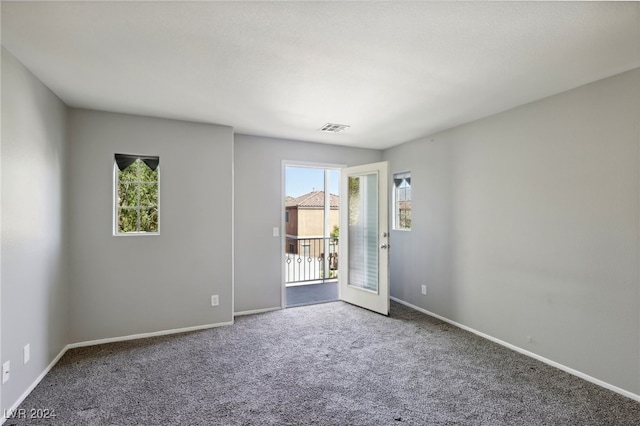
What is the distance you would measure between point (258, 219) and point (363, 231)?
153cm

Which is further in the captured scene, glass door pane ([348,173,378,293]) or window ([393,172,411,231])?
window ([393,172,411,231])

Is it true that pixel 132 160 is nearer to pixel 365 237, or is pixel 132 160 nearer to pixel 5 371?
pixel 5 371

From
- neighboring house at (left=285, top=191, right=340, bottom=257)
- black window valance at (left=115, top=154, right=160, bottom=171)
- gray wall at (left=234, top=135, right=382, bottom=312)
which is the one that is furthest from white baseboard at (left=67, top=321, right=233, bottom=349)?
neighboring house at (left=285, top=191, right=340, bottom=257)

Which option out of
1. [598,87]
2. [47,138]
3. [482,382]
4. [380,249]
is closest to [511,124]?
[598,87]

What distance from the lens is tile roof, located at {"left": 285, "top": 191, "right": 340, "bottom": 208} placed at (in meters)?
7.03

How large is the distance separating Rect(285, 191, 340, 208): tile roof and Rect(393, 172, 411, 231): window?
81.6 inches

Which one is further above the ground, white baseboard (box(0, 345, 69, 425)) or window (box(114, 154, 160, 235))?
window (box(114, 154, 160, 235))

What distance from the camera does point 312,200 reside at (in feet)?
24.1

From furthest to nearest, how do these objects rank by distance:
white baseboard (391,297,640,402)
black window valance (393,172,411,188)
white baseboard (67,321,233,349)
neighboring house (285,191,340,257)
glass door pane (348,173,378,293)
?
neighboring house (285,191,340,257), black window valance (393,172,411,188), glass door pane (348,173,378,293), white baseboard (67,321,233,349), white baseboard (391,297,640,402)

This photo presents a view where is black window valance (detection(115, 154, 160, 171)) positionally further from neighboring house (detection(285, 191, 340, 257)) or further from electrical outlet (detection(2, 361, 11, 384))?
neighboring house (detection(285, 191, 340, 257))

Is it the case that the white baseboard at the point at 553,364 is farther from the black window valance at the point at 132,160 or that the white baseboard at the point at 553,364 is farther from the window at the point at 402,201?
the black window valance at the point at 132,160

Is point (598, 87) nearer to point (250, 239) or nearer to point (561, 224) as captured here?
point (561, 224)

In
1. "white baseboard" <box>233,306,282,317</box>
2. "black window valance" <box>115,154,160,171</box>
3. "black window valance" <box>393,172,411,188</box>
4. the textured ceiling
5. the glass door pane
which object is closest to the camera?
the textured ceiling

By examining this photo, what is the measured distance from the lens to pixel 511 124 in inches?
127
